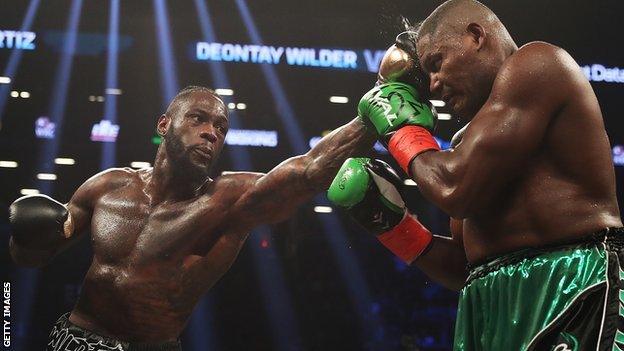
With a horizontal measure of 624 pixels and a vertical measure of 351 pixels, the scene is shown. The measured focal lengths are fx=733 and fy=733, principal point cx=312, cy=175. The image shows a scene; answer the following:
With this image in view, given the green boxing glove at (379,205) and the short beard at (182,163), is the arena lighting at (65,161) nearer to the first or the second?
the short beard at (182,163)

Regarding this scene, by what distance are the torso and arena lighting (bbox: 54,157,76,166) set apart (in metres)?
6.40

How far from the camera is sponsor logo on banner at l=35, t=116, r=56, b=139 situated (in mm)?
9023

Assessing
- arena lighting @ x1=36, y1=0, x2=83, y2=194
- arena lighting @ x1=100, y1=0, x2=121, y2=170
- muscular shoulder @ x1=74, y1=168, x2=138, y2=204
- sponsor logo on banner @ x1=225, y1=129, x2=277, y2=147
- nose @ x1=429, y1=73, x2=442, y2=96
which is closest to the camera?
nose @ x1=429, y1=73, x2=442, y2=96

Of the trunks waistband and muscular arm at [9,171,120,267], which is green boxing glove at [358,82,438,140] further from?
muscular arm at [9,171,120,267]

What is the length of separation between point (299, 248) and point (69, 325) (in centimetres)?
685

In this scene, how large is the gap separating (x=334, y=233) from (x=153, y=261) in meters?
6.98

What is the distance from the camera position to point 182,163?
3297 millimetres

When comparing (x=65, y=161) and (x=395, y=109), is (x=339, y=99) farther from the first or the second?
(x=395, y=109)

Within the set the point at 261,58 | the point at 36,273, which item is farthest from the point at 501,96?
the point at 36,273

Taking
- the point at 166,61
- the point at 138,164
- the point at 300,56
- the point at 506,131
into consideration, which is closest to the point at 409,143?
the point at 506,131

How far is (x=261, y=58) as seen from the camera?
29.4 ft

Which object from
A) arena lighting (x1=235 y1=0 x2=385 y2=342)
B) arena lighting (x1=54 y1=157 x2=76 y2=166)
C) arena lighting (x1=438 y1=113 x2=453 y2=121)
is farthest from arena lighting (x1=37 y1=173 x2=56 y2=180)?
arena lighting (x1=438 y1=113 x2=453 y2=121)

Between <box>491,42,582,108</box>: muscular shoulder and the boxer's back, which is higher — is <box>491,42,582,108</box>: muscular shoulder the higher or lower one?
the higher one

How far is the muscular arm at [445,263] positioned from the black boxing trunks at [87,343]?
4.23ft
